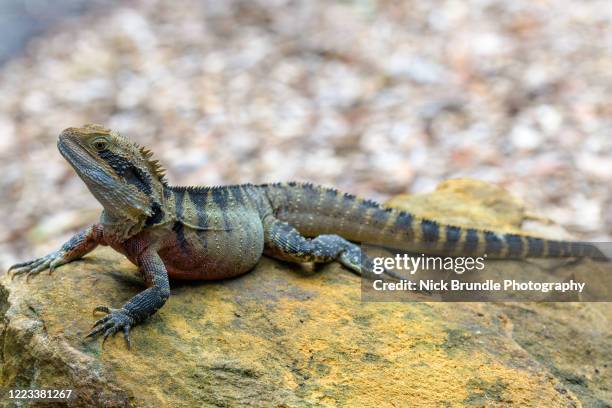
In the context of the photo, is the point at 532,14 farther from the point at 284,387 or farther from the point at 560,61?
the point at 284,387

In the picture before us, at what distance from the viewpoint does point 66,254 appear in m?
5.82

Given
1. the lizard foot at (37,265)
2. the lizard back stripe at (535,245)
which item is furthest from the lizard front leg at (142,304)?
the lizard back stripe at (535,245)

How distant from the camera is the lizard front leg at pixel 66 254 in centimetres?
567

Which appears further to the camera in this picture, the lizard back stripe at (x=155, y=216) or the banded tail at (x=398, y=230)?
the banded tail at (x=398, y=230)

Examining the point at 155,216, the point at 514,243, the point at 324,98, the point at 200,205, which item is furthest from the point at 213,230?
the point at 324,98

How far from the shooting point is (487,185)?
8.38 meters

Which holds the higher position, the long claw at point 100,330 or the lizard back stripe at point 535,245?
the long claw at point 100,330

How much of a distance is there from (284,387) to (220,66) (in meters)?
8.83

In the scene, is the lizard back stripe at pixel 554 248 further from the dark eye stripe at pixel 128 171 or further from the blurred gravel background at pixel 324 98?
the dark eye stripe at pixel 128 171

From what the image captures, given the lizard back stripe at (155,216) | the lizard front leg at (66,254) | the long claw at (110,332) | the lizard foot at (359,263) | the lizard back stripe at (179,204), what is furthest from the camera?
the lizard foot at (359,263)

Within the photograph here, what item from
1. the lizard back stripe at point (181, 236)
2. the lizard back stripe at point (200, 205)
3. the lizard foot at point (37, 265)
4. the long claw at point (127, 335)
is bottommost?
the long claw at point (127, 335)

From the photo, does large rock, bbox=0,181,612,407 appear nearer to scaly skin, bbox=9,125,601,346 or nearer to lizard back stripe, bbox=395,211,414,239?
scaly skin, bbox=9,125,601,346

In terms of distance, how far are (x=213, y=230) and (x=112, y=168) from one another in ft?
3.40

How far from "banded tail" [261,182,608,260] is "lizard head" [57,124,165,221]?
68.6 inches
